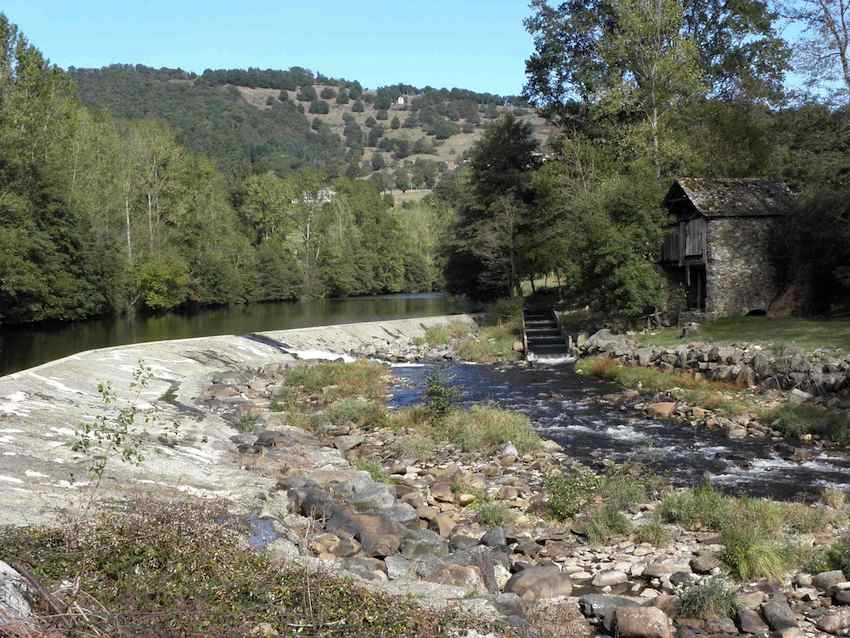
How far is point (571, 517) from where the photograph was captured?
11.5 meters

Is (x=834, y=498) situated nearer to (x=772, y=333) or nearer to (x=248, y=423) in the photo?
(x=248, y=423)

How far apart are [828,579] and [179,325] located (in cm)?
4679

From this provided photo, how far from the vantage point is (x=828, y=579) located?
339 inches

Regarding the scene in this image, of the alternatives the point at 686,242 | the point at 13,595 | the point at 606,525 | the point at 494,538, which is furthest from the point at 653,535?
the point at 686,242

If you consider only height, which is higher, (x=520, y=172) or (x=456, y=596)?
(x=520, y=172)

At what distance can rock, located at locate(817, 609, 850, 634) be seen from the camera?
303 inches

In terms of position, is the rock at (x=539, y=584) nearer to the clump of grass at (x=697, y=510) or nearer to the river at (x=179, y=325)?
the clump of grass at (x=697, y=510)

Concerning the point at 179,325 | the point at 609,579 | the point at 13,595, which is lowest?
the point at 609,579

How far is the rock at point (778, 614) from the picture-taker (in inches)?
306

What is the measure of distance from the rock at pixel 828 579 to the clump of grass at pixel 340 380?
14623 mm

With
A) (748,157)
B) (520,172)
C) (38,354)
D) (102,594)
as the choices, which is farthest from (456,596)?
(520,172)

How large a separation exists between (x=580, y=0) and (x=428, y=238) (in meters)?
62.4

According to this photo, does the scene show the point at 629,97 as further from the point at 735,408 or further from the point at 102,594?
the point at 102,594

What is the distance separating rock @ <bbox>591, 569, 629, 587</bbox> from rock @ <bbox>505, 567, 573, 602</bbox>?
392mm
